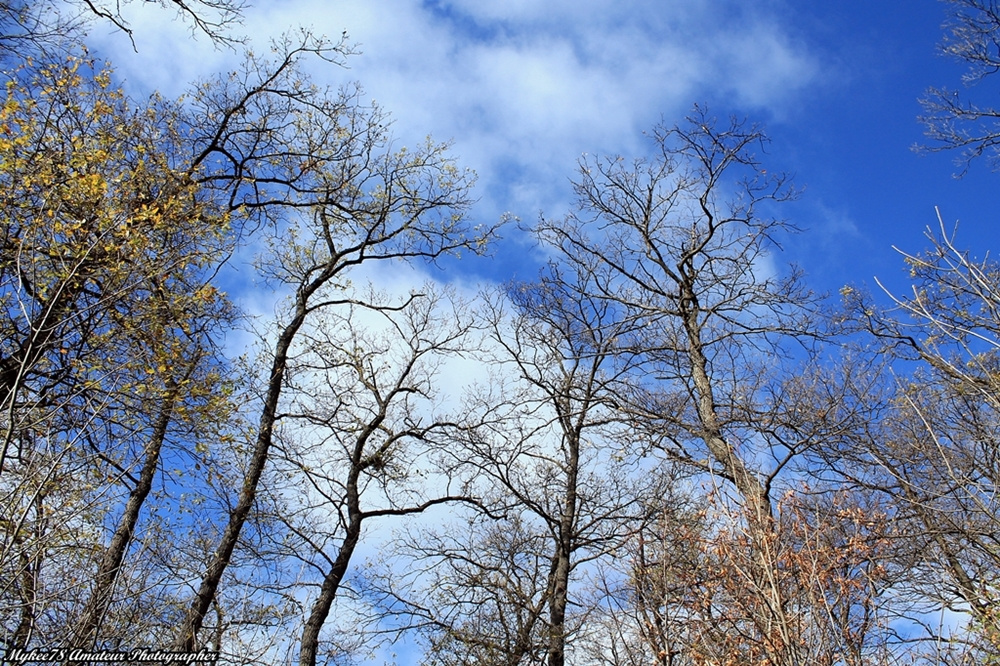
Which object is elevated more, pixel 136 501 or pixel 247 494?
pixel 247 494

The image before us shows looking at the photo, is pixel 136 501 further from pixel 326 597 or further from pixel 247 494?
pixel 326 597

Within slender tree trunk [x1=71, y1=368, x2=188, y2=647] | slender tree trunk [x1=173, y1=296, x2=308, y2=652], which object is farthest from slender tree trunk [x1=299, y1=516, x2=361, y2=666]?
slender tree trunk [x1=71, y1=368, x2=188, y2=647]

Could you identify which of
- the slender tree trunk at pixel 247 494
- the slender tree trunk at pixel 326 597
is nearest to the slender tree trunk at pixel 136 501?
the slender tree trunk at pixel 247 494

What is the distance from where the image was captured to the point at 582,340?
14.2 metres

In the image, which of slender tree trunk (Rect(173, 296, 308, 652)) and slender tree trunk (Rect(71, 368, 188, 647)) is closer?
slender tree trunk (Rect(71, 368, 188, 647))

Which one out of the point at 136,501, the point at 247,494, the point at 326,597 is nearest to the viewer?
the point at 136,501

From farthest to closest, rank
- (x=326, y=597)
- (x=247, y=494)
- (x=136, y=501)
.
Result: (x=326, y=597) → (x=247, y=494) → (x=136, y=501)

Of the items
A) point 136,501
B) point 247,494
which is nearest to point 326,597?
point 247,494

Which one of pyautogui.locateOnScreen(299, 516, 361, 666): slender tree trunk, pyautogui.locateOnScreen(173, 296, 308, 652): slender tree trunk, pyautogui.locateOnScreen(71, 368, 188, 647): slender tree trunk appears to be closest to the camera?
pyautogui.locateOnScreen(71, 368, 188, 647): slender tree trunk

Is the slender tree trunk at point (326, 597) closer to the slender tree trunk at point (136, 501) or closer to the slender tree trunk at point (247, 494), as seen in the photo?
the slender tree trunk at point (247, 494)

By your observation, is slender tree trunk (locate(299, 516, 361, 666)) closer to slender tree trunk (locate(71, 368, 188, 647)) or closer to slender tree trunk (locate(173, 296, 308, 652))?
slender tree trunk (locate(173, 296, 308, 652))

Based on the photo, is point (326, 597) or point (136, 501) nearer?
point (136, 501)

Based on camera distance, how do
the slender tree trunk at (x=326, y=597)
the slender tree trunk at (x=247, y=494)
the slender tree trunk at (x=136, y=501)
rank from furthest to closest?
the slender tree trunk at (x=326, y=597) → the slender tree trunk at (x=247, y=494) → the slender tree trunk at (x=136, y=501)

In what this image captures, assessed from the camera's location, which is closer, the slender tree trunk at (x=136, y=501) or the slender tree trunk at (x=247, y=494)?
the slender tree trunk at (x=136, y=501)
